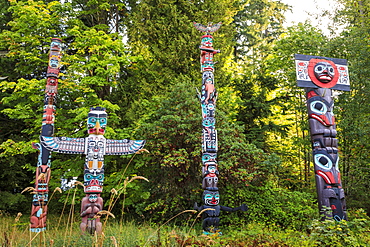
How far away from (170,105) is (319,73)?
4744mm

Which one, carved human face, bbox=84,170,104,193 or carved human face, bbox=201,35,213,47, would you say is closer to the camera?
carved human face, bbox=84,170,104,193

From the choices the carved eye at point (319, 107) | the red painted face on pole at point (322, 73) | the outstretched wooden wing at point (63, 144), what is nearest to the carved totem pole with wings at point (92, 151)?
the outstretched wooden wing at point (63, 144)

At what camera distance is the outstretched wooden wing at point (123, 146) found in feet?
22.2

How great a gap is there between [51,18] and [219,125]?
759 cm

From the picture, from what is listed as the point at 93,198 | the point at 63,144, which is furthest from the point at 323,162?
the point at 63,144

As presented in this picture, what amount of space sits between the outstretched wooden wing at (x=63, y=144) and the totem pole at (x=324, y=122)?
530cm

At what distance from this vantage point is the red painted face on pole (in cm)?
718

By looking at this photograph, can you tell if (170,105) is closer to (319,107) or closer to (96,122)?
(96,122)

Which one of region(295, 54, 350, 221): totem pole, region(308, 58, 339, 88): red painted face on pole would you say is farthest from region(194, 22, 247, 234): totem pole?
region(308, 58, 339, 88): red painted face on pole

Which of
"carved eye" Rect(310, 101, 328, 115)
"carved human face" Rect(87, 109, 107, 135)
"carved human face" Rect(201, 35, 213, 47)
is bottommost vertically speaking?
"carved human face" Rect(87, 109, 107, 135)

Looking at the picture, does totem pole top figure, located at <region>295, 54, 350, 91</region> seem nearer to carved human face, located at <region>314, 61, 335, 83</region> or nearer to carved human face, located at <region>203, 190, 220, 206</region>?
carved human face, located at <region>314, 61, 335, 83</region>

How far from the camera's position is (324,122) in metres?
6.87

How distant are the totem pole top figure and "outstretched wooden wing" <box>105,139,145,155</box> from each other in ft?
13.3

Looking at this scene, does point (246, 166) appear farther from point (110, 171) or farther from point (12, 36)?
point (12, 36)
